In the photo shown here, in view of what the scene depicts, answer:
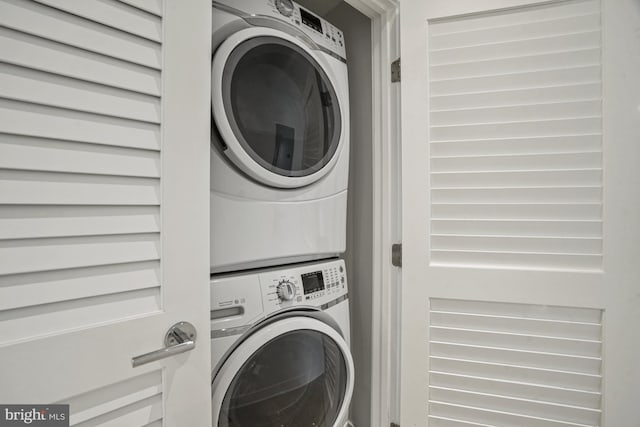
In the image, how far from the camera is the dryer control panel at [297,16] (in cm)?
96

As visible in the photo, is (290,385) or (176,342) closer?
(176,342)

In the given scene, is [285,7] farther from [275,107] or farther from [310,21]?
[275,107]

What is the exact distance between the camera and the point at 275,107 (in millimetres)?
1017

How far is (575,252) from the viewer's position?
3.51 feet

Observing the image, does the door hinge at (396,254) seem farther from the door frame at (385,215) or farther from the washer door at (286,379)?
the washer door at (286,379)

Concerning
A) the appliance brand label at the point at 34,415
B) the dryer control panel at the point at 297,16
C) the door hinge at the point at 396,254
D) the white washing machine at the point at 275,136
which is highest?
the dryer control panel at the point at 297,16

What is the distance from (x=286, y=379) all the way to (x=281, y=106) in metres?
0.88

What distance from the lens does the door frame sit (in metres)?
1.28

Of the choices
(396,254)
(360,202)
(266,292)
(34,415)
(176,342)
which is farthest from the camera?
(360,202)

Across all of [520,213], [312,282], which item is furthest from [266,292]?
[520,213]

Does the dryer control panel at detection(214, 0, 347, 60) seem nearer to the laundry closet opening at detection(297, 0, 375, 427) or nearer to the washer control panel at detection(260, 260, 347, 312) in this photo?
the laundry closet opening at detection(297, 0, 375, 427)

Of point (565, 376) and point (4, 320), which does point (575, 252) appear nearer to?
point (565, 376)

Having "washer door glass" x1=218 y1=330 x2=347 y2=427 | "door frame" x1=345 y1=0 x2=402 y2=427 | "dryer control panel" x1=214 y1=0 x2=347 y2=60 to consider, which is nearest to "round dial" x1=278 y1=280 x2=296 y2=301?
"washer door glass" x1=218 y1=330 x2=347 y2=427

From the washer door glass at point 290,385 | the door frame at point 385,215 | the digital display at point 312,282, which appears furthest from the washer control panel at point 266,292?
the door frame at point 385,215
